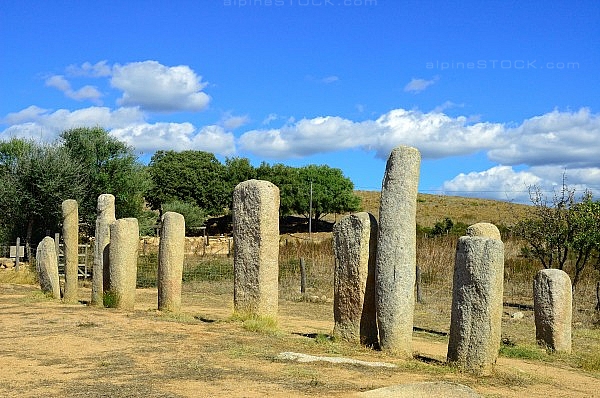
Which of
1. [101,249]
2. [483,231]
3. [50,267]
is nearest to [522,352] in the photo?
[483,231]

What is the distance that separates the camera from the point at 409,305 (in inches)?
404

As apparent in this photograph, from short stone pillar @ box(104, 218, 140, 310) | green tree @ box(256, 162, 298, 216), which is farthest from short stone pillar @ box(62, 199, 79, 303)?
green tree @ box(256, 162, 298, 216)

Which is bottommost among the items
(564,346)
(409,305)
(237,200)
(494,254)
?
(564,346)

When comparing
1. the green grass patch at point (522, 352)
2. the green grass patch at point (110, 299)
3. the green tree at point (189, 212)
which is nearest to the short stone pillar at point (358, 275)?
the green grass patch at point (522, 352)

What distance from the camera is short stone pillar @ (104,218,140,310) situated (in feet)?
50.4

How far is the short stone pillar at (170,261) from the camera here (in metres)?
14.6

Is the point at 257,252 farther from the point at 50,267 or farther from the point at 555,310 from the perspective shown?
the point at 50,267

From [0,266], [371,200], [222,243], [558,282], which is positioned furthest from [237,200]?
[371,200]

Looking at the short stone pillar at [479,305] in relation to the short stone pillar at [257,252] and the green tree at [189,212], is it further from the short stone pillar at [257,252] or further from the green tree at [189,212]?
the green tree at [189,212]

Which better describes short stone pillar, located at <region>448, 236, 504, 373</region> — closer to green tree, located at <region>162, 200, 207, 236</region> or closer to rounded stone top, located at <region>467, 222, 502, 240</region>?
rounded stone top, located at <region>467, 222, 502, 240</region>

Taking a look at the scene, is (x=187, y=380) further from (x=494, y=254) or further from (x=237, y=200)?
(x=237, y=200)

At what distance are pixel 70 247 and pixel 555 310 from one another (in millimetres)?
11113

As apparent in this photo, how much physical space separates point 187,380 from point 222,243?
2575cm

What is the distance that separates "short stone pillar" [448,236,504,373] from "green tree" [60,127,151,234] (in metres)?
25.1
